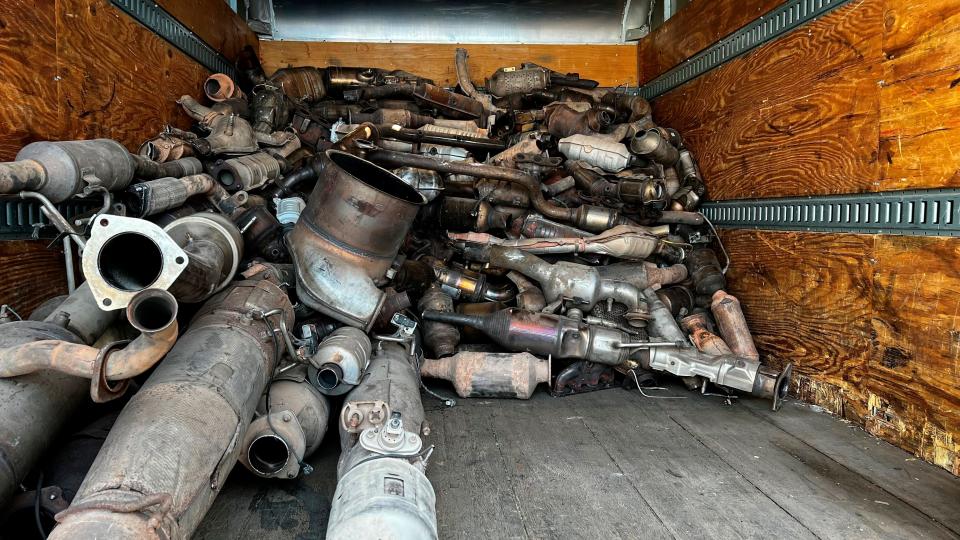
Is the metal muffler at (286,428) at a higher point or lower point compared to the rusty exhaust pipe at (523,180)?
lower

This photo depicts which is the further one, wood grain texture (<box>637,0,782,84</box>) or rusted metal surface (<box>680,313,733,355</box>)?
wood grain texture (<box>637,0,782,84</box>)

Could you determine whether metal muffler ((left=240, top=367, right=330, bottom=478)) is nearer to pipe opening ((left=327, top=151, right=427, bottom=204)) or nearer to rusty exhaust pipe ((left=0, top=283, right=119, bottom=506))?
rusty exhaust pipe ((left=0, top=283, right=119, bottom=506))

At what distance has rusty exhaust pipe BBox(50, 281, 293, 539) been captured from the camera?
942 mm

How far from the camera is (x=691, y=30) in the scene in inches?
139

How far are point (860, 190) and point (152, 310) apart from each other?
2360 millimetres

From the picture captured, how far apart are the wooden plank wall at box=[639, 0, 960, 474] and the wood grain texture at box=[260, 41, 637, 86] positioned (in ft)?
5.16

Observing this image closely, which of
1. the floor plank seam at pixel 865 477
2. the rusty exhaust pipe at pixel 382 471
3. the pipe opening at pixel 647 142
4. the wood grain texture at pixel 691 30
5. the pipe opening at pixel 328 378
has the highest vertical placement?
the wood grain texture at pixel 691 30

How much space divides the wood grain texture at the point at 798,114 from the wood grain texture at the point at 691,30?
0.22m

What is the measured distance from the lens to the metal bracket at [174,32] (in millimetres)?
2475

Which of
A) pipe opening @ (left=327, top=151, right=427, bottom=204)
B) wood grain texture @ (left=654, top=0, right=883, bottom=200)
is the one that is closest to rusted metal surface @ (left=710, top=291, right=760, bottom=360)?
wood grain texture @ (left=654, top=0, right=883, bottom=200)

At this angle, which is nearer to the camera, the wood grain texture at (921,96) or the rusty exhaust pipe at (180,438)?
the rusty exhaust pipe at (180,438)

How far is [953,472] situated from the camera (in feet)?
5.66

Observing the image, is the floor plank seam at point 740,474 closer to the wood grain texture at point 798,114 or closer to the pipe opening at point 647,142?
the wood grain texture at point 798,114

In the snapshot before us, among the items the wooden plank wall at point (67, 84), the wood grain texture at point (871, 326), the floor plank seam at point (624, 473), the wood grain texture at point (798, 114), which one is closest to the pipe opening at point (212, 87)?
the wooden plank wall at point (67, 84)
